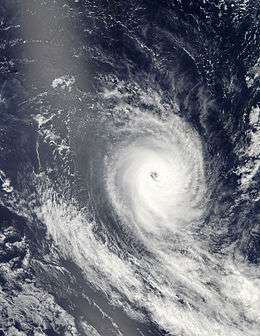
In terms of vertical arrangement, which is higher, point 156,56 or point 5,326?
point 156,56

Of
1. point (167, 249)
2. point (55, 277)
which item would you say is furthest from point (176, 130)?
point (55, 277)

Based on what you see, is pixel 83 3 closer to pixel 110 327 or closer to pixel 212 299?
pixel 212 299

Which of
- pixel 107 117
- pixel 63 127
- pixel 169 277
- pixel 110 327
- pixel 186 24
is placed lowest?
pixel 110 327

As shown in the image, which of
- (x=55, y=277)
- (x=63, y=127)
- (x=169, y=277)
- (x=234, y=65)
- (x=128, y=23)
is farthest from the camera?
(x=55, y=277)

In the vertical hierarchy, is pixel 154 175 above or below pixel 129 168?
above

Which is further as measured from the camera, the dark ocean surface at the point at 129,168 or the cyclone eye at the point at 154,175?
the cyclone eye at the point at 154,175

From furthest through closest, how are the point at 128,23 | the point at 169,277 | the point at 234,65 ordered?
the point at 169,277
the point at 128,23
the point at 234,65

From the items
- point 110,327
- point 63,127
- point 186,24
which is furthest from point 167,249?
point 186,24

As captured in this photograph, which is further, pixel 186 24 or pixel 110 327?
pixel 110 327

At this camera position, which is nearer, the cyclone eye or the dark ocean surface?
the dark ocean surface

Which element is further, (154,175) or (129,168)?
(129,168)
